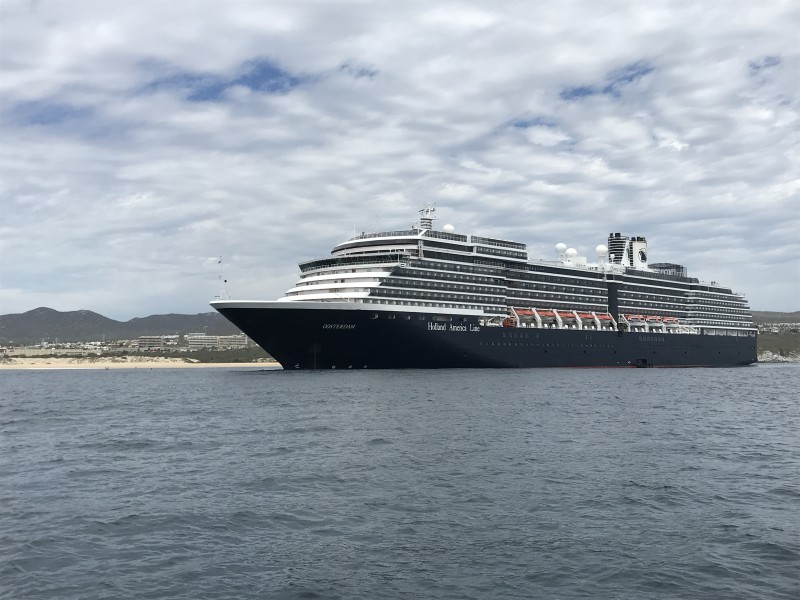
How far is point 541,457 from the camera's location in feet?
94.0

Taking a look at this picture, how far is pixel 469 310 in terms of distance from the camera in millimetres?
89625

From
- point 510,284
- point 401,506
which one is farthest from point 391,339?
point 401,506

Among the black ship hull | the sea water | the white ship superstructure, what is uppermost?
the white ship superstructure

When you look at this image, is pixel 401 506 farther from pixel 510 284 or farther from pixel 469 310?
pixel 510 284

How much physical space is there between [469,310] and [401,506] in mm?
69416

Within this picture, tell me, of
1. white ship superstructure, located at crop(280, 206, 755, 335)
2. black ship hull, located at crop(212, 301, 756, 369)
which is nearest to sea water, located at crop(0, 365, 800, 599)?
black ship hull, located at crop(212, 301, 756, 369)

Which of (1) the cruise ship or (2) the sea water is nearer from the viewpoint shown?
(2) the sea water

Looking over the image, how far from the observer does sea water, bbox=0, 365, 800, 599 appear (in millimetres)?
15148

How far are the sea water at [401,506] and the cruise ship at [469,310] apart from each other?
34944 mm

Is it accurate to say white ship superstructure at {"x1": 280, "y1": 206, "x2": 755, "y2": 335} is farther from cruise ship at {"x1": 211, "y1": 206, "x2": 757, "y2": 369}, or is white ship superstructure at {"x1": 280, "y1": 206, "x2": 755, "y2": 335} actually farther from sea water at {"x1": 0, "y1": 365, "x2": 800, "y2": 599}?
sea water at {"x1": 0, "y1": 365, "x2": 800, "y2": 599}

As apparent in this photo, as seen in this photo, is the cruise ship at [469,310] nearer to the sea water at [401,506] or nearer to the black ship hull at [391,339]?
the black ship hull at [391,339]

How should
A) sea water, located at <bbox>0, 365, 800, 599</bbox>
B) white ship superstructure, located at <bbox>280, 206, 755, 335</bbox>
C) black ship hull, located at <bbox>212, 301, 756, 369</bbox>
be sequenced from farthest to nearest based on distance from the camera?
white ship superstructure, located at <bbox>280, 206, 755, 335</bbox> < black ship hull, located at <bbox>212, 301, 756, 369</bbox> < sea water, located at <bbox>0, 365, 800, 599</bbox>

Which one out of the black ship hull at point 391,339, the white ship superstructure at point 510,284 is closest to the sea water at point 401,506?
the black ship hull at point 391,339

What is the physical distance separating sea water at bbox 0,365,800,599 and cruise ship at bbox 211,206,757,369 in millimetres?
34944
